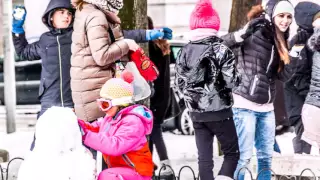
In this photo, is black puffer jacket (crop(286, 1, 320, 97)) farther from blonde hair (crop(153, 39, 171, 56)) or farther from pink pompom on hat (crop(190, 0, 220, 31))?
blonde hair (crop(153, 39, 171, 56))

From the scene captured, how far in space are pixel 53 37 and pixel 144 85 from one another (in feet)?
2.80

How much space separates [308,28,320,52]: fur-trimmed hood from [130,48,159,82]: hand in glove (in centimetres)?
156

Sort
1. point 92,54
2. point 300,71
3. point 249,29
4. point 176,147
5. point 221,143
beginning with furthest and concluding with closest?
1. point 176,147
2. point 300,71
3. point 249,29
4. point 221,143
5. point 92,54

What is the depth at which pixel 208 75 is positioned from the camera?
18.8ft

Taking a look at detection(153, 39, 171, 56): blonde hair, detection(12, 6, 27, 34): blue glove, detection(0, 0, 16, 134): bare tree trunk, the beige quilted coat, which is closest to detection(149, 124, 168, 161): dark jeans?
detection(153, 39, 171, 56): blonde hair

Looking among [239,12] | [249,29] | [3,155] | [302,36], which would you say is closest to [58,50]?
[249,29]

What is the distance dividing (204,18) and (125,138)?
1423mm

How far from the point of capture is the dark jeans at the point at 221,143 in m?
5.67

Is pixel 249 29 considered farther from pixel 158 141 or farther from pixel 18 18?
pixel 18 18

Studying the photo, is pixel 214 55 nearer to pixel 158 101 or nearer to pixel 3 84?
pixel 158 101

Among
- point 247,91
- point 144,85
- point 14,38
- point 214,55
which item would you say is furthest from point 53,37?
point 247,91

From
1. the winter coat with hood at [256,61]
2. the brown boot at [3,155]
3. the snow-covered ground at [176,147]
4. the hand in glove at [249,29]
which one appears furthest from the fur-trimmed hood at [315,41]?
the brown boot at [3,155]

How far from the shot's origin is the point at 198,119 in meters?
5.73

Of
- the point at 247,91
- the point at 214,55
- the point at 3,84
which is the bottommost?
the point at 3,84
